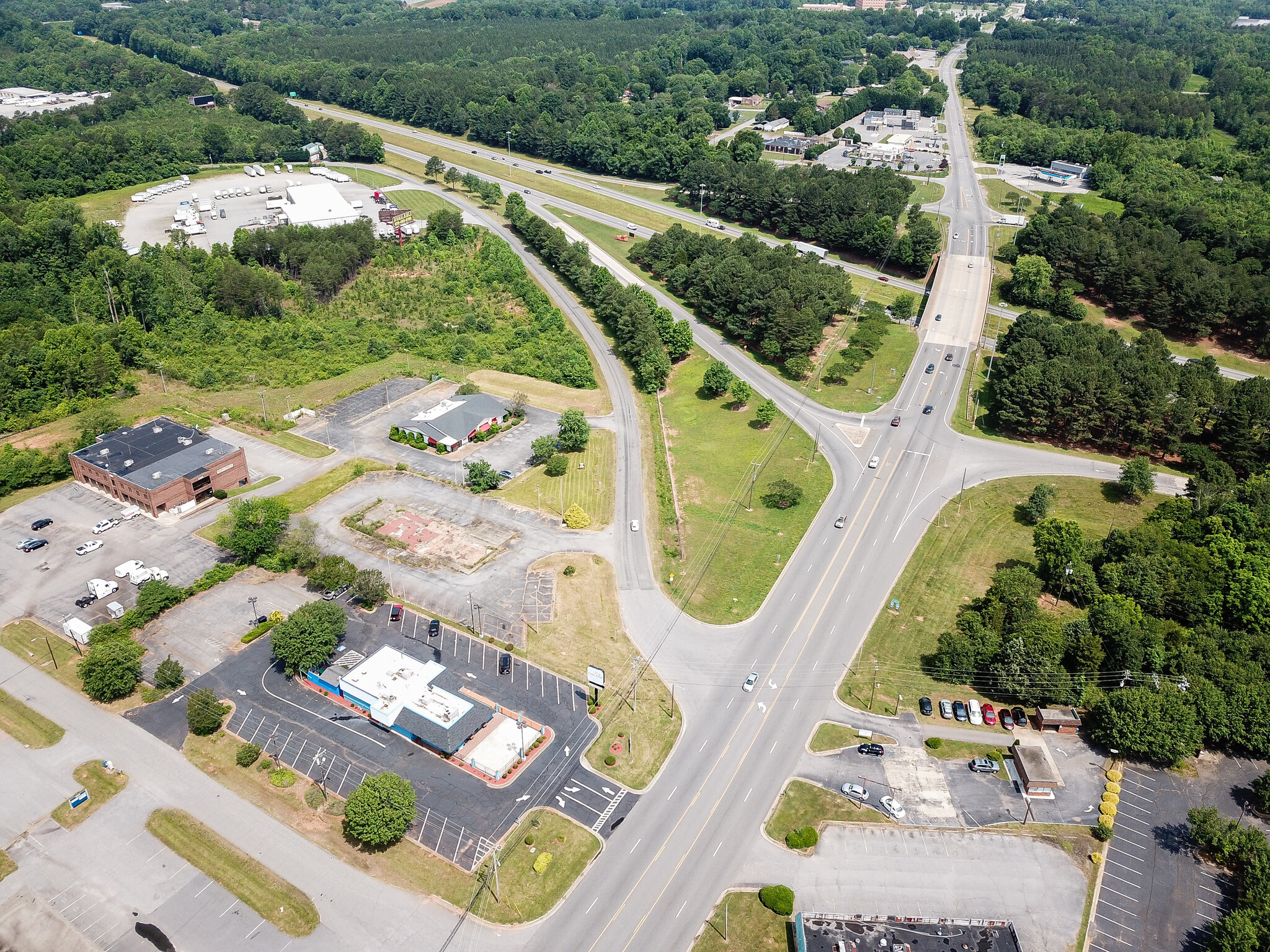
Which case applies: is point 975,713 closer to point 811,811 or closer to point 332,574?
point 811,811

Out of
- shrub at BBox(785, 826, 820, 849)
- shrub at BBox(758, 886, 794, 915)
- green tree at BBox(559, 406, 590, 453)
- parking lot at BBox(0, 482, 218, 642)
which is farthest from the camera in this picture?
green tree at BBox(559, 406, 590, 453)

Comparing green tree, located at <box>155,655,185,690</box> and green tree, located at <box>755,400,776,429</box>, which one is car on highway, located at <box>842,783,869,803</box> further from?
green tree, located at <box>155,655,185,690</box>

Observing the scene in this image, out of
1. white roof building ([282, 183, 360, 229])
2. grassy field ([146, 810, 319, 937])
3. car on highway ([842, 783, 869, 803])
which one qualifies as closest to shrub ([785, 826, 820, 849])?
car on highway ([842, 783, 869, 803])

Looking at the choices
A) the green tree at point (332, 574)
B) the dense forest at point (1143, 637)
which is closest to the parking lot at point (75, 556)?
the green tree at point (332, 574)

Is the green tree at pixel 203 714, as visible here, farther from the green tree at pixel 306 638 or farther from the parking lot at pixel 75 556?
the parking lot at pixel 75 556

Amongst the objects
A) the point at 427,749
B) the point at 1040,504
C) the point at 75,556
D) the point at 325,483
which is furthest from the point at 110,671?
the point at 1040,504

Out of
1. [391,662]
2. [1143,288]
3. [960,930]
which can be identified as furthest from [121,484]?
[1143,288]
